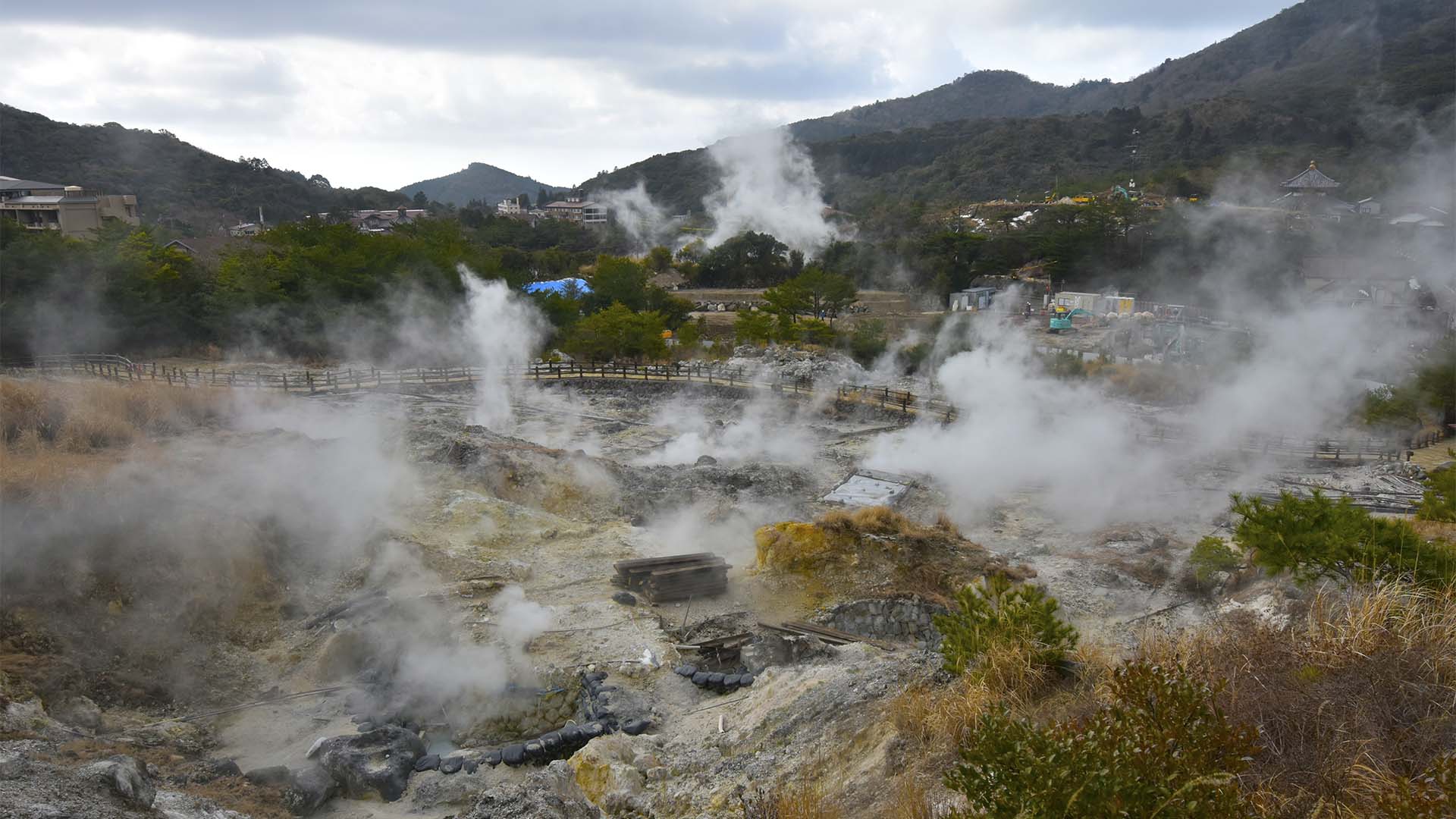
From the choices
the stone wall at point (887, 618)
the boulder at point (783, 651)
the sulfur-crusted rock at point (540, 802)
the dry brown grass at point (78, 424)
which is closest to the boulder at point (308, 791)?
the sulfur-crusted rock at point (540, 802)

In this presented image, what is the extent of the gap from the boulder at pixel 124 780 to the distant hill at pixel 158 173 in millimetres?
66032

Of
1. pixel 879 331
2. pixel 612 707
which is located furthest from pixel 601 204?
pixel 612 707

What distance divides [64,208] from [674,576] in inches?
2016

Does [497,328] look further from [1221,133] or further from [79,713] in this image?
[1221,133]

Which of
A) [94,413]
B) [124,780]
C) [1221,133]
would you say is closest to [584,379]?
[94,413]

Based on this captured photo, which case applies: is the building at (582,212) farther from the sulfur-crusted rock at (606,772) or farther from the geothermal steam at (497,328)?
the sulfur-crusted rock at (606,772)

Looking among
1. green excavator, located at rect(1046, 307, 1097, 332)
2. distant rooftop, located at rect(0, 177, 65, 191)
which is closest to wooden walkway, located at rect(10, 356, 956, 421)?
green excavator, located at rect(1046, 307, 1097, 332)

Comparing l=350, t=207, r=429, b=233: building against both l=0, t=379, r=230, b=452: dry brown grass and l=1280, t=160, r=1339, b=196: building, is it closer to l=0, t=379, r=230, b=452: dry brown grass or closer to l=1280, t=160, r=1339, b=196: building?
l=0, t=379, r=230, b=452: dry brown grass

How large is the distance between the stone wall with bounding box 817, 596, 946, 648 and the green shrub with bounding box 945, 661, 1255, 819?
22.5 feet

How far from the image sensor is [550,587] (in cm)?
1218

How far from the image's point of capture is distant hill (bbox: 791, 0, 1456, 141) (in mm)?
85812

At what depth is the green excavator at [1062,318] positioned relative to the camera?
37.3m

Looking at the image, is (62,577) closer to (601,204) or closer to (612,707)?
(612,707)

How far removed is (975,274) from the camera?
1861 inches
